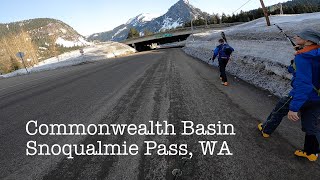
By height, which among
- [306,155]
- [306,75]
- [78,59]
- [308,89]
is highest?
[306,75]

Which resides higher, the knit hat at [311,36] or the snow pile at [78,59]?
the knit hat at [311,36]

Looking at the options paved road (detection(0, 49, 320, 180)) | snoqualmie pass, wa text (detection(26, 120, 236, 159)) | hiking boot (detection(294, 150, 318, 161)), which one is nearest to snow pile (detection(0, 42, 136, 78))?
paved road (detection(0, 49, 320, 180))

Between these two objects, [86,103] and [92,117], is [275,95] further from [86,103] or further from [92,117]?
[86,103]

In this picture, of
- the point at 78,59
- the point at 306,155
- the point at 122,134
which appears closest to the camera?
the point at 306,155

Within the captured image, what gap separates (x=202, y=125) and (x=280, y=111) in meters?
1.48

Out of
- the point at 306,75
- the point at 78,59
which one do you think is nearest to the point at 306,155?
the point at 306,75

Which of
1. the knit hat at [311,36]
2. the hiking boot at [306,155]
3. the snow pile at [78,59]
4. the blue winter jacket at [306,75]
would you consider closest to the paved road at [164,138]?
the hiking boot at [306,155]

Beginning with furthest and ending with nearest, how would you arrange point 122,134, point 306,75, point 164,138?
point 122,134
point 164,138
point 306,75

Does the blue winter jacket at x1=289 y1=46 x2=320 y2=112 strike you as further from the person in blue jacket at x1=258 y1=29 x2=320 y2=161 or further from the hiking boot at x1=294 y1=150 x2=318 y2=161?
the hiking boot at x1=294 y1=150 x2=318 y2=161

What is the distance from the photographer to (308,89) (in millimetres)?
3463

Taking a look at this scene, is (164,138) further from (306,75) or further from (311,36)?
(311,36)

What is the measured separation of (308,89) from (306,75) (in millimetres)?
191

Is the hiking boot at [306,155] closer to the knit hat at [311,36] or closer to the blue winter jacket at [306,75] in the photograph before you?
the blue winter jacket at [306,75]

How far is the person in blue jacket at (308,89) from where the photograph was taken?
136 inches
